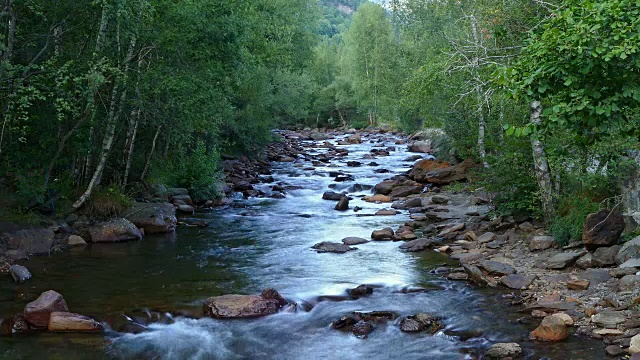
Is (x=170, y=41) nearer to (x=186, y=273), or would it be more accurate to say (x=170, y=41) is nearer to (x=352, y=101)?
(x=186, y=273)

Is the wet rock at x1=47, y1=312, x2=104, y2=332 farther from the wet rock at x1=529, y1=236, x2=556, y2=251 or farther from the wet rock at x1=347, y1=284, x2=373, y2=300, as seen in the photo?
the wet rock at x1=529, y1=236, x2=556, y2=251

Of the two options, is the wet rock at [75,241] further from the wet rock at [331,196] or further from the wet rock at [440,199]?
the wet rock at [440,199]

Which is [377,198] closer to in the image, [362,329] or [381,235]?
[381,235]

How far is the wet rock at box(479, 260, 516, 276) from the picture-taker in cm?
1320

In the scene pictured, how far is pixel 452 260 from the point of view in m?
15.2

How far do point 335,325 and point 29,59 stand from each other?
11.0 m

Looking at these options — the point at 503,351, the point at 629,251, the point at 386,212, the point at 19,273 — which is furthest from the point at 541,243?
the point at 19,273

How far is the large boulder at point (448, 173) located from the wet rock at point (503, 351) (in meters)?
17.1

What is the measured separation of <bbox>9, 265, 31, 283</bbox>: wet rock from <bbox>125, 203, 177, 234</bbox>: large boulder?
17.0 ft

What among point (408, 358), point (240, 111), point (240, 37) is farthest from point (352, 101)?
point (408, 358)

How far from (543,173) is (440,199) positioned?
28.2 feet

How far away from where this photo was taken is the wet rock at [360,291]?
41.3 feet

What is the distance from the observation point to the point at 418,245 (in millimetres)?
16531

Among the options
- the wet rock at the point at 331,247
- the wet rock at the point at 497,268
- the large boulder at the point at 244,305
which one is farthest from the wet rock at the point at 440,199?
the large boulder at the point at 244,305
